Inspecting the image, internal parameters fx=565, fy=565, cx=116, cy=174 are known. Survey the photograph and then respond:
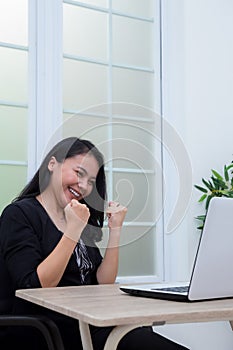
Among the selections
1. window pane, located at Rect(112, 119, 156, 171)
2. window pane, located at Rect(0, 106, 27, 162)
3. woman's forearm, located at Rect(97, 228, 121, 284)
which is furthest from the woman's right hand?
window pane, located at Rect(112, 119, 156, 171)

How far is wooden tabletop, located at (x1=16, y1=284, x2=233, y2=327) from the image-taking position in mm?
1053

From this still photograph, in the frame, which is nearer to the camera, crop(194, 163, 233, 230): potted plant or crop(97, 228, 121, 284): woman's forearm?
crop(97, 228, 121, 284): woman's forearm

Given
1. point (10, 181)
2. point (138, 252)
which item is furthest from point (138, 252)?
point (10, 181)

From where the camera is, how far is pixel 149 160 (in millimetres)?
3057

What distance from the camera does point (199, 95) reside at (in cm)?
304

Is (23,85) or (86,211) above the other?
(23,85)

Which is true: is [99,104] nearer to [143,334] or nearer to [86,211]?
[86,211]

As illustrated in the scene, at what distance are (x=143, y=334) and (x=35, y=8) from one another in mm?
1728

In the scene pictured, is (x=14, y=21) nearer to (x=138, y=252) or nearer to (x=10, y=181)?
(x=10, y=181)

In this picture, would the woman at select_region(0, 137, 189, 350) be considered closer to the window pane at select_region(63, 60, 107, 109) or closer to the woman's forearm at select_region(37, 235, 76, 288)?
the woman's forearm at select_region(37, 235, 76, 288)

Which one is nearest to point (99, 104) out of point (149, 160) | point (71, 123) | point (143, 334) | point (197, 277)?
point (71, 123)

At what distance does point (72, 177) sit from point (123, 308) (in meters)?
0.88

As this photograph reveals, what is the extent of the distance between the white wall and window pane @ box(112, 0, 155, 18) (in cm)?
9

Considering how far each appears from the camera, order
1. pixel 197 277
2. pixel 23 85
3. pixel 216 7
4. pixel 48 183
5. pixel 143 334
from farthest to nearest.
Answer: pixel 216 7
pixel 23 85
pixel 48 183
pixel 143 334
pixel 197 277
